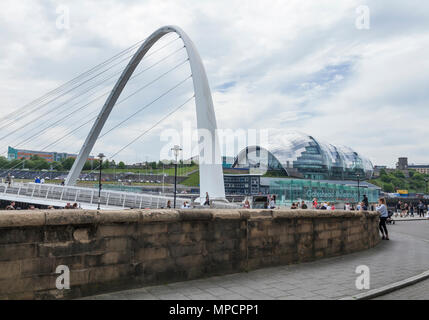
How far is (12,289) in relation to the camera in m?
3.82

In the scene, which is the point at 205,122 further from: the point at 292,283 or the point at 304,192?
the point at 292,283

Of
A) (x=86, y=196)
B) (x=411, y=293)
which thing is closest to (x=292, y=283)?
(x=411, y=293)

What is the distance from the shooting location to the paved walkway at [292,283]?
4.64m

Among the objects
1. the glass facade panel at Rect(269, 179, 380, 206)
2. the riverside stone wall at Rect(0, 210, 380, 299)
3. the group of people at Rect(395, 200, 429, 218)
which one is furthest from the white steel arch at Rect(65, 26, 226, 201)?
A: the group of people at Rect(395, 200, 429, 218)

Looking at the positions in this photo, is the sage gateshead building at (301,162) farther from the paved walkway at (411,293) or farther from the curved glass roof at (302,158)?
the paved walkway at (411,293)

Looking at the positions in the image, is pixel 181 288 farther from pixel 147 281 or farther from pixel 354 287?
pixel 354 287

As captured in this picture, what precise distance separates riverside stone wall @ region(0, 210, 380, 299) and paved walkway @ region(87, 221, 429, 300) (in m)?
0.21

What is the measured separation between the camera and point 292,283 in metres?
5.44

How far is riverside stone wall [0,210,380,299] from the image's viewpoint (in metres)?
3.94

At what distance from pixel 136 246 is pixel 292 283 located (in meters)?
2.50

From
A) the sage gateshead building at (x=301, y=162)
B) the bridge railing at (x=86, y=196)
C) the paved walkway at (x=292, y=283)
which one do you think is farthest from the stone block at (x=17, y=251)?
the sage gateshead building at (x=301, y=162)

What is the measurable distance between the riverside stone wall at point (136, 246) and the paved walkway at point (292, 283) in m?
0.21
